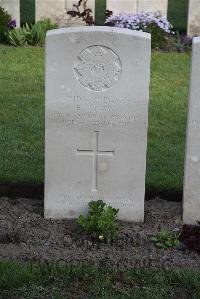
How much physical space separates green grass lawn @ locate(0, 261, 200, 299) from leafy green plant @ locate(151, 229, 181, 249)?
0.43m

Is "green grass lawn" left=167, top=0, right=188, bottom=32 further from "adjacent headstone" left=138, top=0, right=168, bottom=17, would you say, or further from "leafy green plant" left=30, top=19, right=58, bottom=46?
"leafy green plant" left=30, top=19, right=58, bottom=46

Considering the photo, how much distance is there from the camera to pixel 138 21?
42.9 ft

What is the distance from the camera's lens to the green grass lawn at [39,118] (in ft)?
24.4

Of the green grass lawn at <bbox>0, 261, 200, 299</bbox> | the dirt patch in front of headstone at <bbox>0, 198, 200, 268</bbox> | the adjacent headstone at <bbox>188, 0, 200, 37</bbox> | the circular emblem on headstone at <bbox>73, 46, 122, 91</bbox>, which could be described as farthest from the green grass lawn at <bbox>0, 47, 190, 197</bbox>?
the green grass lawn at <bbox>0, 261, 200, 299</bbox>

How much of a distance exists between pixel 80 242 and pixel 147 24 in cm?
795

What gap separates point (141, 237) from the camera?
19.5 ft

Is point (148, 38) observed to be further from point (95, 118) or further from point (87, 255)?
point (87, 255)

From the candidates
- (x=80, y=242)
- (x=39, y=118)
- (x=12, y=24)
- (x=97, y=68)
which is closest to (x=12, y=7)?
(x=12, y=24)

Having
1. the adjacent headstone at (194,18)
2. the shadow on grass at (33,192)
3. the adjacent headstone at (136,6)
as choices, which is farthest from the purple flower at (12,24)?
the shadow on grass at (33,192)

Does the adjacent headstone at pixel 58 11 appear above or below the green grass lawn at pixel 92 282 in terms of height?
above

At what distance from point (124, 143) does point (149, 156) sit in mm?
1966

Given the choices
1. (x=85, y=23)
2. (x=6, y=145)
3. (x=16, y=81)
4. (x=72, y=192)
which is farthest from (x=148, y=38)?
(x=85, y=23)

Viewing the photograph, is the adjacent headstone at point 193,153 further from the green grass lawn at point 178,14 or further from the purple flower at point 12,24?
the green grass lawn at point 178,14

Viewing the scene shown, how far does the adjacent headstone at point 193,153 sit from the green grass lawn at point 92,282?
0.87 metres
